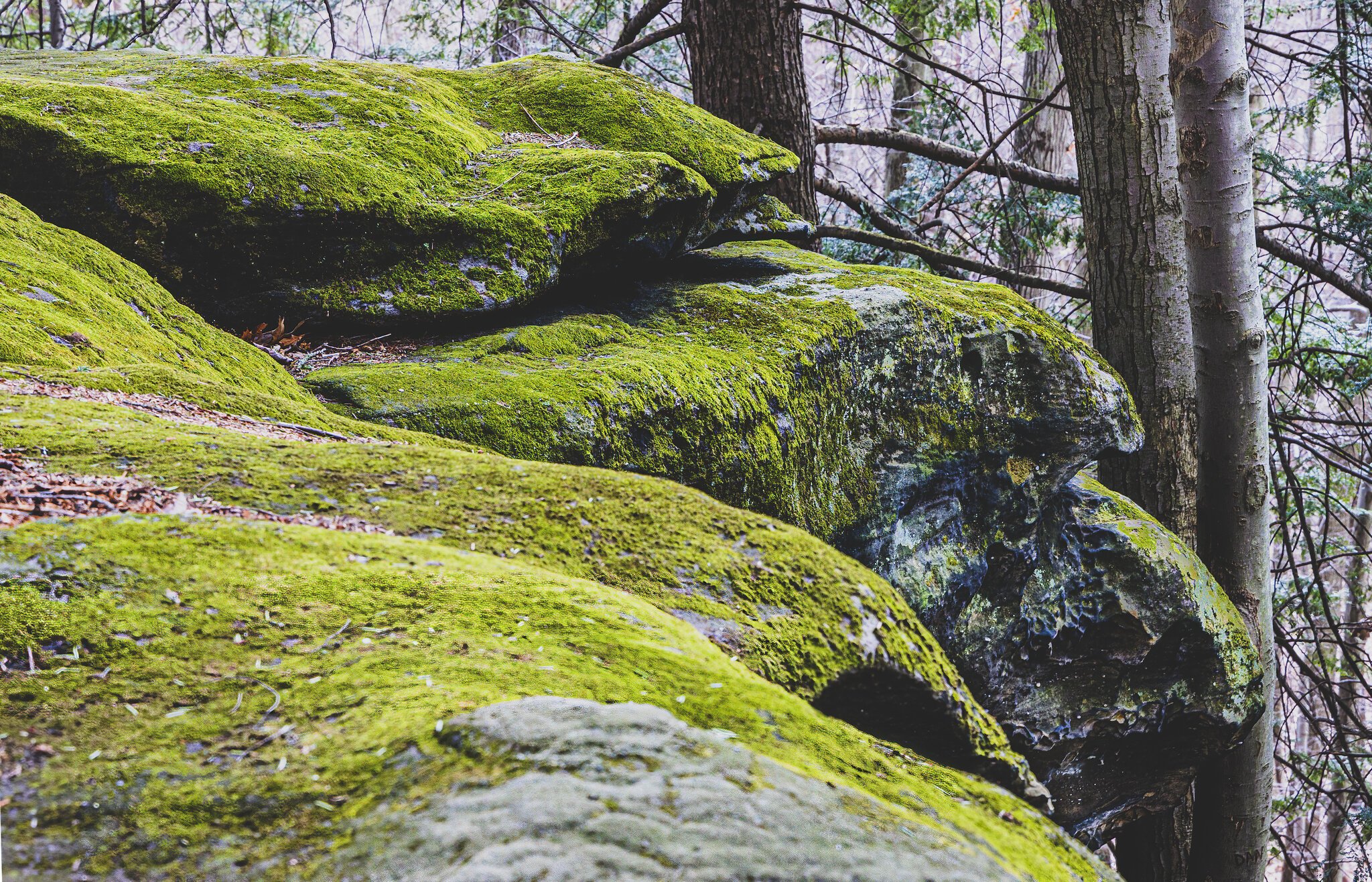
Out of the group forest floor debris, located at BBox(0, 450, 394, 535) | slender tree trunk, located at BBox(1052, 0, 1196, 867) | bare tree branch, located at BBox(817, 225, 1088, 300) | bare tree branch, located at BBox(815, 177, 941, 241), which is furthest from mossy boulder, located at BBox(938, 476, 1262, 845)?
bare tree branch, located at BBox(815, 177, 941, 241)

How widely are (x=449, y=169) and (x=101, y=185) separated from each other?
1.56 metres

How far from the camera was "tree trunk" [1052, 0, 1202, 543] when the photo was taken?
17.9 ft

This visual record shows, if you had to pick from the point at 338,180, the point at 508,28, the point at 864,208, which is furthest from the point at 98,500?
the point at 508,28

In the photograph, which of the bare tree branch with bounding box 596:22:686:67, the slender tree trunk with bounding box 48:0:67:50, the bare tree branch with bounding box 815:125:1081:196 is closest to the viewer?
the bare tree branch with bounding box 596:22:686:67

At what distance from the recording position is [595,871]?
1122 millimetres

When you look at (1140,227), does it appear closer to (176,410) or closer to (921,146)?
(921,146)

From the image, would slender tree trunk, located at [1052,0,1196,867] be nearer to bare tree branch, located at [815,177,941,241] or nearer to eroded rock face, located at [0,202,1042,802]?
bare tree branch, located at [815,177,941,241]

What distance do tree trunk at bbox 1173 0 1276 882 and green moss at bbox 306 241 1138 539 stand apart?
104 centimetres

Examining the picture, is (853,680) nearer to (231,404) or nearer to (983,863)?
(983,863)

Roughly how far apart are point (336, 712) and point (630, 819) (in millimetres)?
549

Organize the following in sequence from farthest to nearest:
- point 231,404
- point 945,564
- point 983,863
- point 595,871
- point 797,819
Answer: point 945,564 < point 231,404 < point 983,863 < point 797,819 < point 595,871

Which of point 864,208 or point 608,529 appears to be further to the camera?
point 864,208

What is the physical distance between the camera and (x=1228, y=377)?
5.57 m

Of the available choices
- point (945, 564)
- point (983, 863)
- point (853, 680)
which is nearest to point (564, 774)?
point (983, 863)
